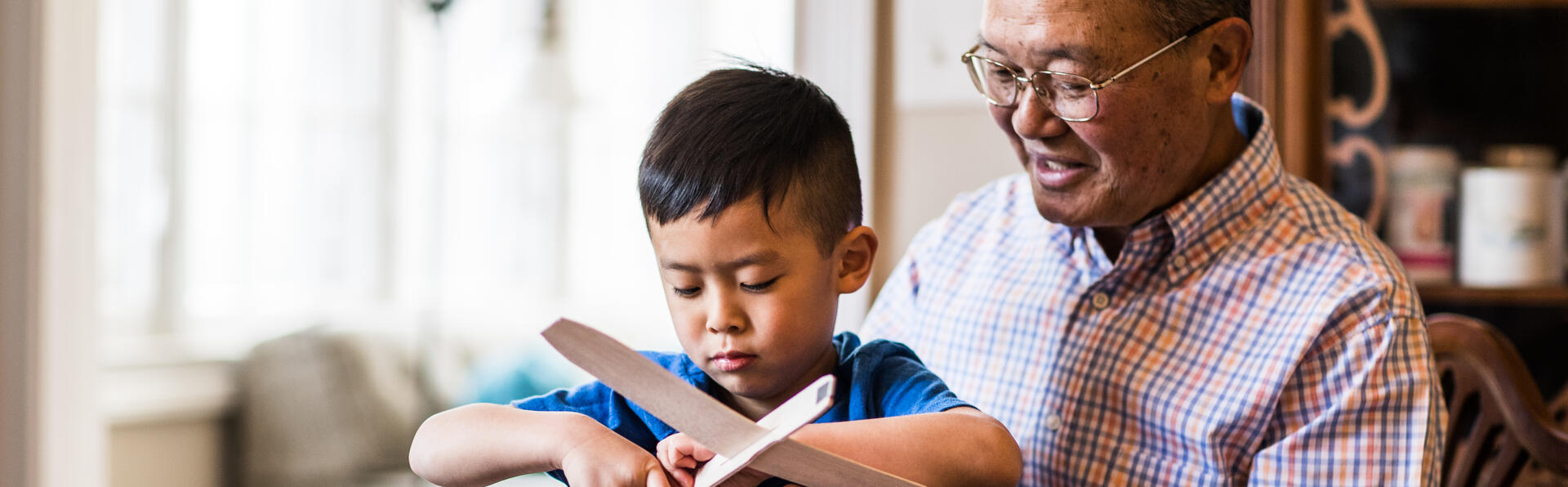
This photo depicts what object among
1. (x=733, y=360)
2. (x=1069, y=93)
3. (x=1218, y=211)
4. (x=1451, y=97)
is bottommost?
(x=733, y=360)

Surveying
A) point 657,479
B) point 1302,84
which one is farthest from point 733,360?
point 1302,84

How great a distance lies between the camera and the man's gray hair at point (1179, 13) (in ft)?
4.01

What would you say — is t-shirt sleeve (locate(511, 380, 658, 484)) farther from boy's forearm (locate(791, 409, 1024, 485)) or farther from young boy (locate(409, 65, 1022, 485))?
boy's forearm (locate(791, 409, 1024, 485))

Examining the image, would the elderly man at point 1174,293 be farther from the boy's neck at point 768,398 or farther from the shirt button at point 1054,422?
the boy's neck at point 768,398

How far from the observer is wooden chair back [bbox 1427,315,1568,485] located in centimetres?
143

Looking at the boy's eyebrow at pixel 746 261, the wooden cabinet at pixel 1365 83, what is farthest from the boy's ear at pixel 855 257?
the wooden cabinet at pixel 1365 83

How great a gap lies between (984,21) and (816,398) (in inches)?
25.9

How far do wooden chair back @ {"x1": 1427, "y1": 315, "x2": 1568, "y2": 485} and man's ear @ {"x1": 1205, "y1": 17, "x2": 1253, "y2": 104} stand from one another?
1.38 ft

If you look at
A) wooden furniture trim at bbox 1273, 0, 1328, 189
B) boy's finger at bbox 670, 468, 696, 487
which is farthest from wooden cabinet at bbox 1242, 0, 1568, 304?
boy's finger at bbox 670, 468, 696, 487

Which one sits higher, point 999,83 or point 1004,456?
point 999,83

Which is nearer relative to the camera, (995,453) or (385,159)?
(995,453)

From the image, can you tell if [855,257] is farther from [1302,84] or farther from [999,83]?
[1302,84]

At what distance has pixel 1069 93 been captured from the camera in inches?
48.3

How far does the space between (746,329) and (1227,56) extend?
0.66 metres
